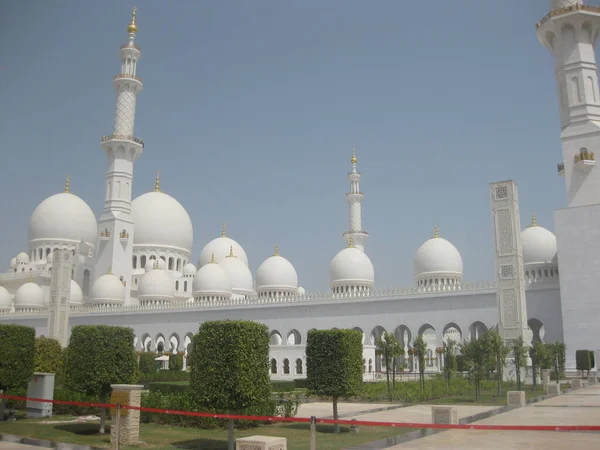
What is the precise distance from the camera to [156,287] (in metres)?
41.5

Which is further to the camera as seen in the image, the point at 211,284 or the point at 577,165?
the point at 211,284

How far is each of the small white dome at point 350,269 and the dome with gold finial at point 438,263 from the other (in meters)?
3.11

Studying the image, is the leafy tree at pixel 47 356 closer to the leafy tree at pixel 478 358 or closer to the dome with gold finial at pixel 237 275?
the leafy tree at pixel 478 358

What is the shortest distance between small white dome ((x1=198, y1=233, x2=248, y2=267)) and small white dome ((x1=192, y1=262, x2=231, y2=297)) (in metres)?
8.19

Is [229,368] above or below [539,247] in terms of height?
below

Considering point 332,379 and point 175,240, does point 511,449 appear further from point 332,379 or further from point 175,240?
point 175,240

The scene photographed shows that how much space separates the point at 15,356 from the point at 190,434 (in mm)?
4772

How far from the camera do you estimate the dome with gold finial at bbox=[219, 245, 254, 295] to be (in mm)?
44344

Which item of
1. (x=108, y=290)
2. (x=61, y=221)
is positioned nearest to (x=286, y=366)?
(x=108, y=290)

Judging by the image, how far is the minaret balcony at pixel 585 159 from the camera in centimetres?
2933

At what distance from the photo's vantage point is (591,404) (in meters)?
15.5

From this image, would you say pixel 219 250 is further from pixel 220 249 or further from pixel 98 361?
pixel 98 361

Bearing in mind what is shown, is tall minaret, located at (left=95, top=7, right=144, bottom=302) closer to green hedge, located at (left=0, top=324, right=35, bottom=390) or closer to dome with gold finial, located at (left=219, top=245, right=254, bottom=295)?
dome with gold finial, located at (left=219, top=245, right=254, bottom=295)

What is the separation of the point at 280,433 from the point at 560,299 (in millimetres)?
21906
